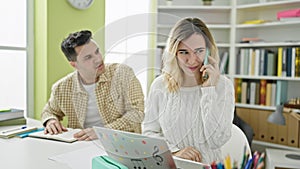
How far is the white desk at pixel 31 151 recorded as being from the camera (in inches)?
34.3

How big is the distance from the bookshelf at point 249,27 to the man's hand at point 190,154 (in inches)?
80.5

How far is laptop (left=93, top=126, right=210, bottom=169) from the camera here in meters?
0.58

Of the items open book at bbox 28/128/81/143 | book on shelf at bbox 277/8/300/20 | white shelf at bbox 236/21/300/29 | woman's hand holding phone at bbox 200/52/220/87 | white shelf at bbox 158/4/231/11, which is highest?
white shelf at bbox 158/4/231/11

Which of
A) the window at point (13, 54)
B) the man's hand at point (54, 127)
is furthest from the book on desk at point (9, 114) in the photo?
the window at point (13, 54)

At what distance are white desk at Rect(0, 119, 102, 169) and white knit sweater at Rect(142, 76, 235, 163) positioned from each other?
0.36m

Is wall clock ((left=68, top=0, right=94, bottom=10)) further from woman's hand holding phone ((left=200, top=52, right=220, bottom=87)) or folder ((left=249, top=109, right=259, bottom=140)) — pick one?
woman's hand holding phone ((left=200, top=52, right=220, bottom=87))

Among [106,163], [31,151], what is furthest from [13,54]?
[106,163]

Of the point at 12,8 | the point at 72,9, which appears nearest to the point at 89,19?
the point at 72,9

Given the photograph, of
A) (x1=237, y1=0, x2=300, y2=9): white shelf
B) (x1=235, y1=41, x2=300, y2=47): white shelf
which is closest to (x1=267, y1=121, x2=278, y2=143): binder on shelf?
(x1=235, y1=41, x2=300, y2=47): white shelf

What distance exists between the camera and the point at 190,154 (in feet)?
2.25

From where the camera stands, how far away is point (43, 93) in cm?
232

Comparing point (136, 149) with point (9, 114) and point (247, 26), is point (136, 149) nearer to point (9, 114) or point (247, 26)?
point (9, 114)

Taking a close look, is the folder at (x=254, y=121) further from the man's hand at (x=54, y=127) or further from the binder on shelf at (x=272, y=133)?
the man's hand at (x=54, y=127)

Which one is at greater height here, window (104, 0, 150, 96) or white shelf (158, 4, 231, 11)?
white shelf (158, 4, 231, 11)
